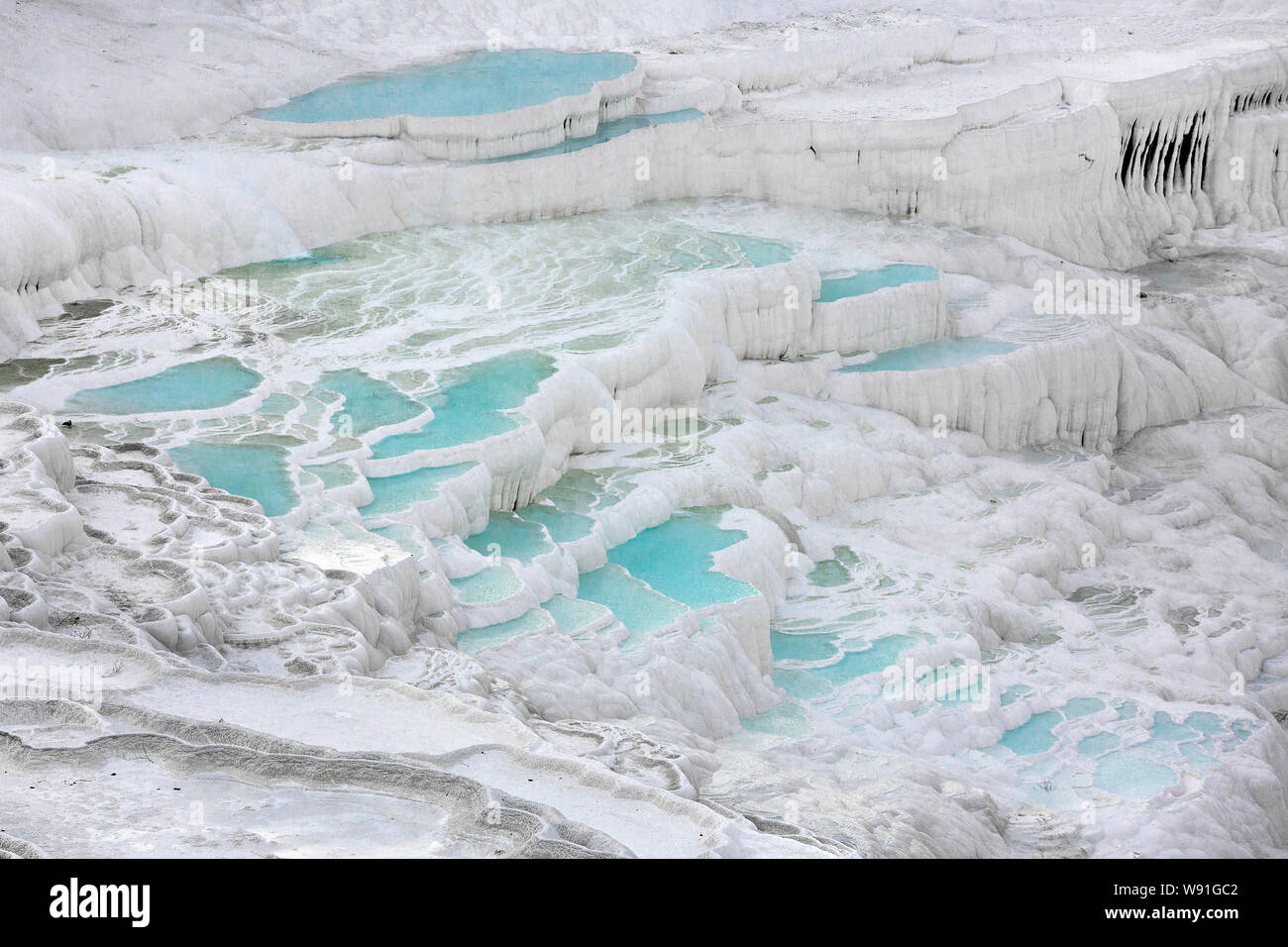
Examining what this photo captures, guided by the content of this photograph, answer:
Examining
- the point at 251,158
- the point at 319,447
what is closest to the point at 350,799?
the point at 319,447

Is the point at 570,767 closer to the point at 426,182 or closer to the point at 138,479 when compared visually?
the point at 138,479

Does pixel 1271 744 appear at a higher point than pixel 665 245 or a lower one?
lower

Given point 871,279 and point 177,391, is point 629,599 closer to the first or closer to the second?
point 177,391

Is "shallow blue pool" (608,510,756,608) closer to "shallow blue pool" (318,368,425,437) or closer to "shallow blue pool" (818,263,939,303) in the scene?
"shallow blue pool" (318,368,425,437)

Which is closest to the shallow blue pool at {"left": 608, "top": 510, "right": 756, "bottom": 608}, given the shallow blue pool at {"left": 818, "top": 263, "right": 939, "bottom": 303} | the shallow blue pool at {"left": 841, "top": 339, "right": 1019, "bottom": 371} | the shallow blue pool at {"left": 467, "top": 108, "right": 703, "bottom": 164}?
the shallow blue pool at {"left": 841, "top": 339, "right": 1019, "bottom": 371}

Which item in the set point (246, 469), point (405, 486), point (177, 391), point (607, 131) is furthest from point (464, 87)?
point (246, 469)

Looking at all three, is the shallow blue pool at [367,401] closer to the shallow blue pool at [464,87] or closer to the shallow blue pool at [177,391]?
the shallow blue pool at [177,391]
